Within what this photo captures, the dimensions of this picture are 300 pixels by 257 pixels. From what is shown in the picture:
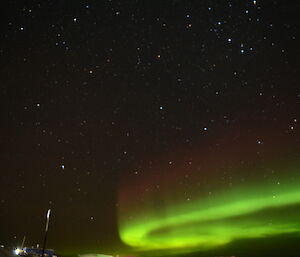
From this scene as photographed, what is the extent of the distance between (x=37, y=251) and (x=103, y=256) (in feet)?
47.8

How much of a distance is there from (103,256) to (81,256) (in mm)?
5247

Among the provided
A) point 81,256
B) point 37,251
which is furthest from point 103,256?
point 37,251

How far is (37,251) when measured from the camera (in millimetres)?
81688

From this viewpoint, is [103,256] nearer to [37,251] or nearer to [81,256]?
[81,256]

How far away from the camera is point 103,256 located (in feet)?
272

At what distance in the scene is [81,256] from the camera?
8031 centimetres

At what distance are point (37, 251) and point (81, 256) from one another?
10.1m
